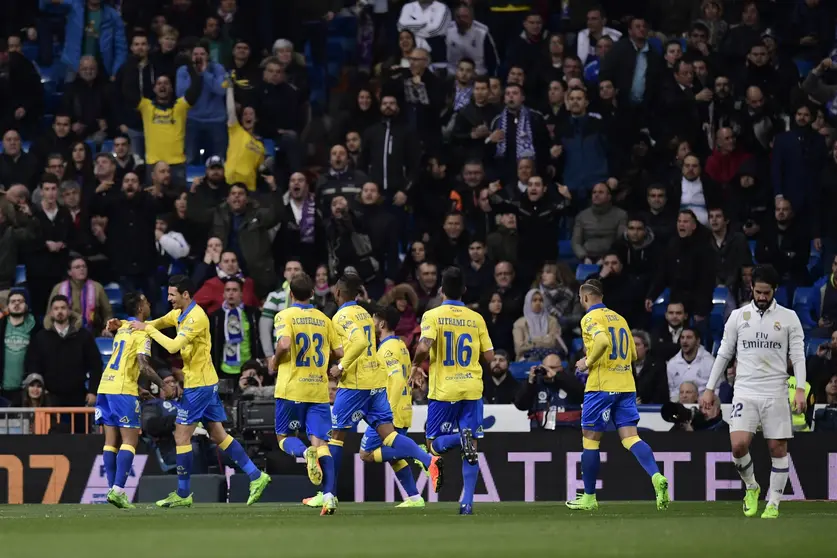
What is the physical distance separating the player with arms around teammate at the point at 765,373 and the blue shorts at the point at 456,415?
2500 mm

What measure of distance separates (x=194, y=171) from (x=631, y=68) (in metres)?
6.97

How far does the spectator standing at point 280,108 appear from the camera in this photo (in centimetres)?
2577

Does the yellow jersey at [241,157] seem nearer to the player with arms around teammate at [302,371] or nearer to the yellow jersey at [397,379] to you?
the yellow jersey at [397,379]

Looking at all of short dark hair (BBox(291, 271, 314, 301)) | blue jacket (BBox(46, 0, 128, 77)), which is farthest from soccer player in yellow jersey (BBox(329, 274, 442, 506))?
blue jacket (BBox(46, 0, 128, 77))

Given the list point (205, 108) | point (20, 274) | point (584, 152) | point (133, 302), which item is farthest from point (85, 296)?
point (584, 152)

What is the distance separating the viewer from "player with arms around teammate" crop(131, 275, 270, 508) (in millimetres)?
17484

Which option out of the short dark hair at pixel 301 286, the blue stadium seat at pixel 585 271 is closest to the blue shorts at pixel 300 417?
the short dark hair at pixel 301 286

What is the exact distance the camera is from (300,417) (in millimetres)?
17312

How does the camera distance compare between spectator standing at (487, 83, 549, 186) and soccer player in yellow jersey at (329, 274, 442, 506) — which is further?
spectator standing at (487, 83, 549, 186)

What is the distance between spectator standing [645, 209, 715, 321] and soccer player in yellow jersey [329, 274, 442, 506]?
690cm

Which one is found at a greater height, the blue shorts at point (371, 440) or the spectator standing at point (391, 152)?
the spectator standing at point (391, 152)

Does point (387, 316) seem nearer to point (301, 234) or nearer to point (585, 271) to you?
point (301, 234)

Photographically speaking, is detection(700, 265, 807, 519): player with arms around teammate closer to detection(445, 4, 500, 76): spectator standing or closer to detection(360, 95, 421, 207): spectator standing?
detection(360, 95, 421, 207): spectator standing

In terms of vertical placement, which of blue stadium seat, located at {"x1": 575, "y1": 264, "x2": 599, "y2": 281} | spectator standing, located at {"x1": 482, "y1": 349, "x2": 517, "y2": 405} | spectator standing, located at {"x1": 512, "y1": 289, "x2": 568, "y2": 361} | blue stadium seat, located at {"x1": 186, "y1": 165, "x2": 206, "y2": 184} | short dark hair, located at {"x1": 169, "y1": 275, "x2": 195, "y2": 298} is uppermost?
blue stadium seat, located at {"x1": 186, "y1": 165, "x2": 206, "y2": 184}
